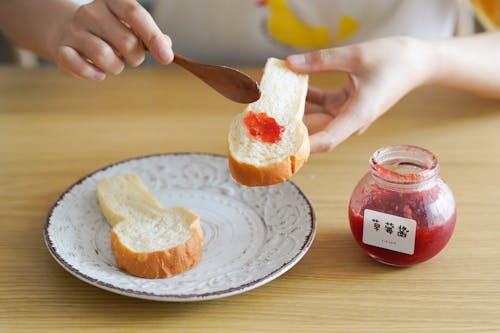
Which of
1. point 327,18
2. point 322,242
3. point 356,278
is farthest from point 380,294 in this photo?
point 327,18

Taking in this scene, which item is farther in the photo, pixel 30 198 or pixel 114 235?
pixel 30 198

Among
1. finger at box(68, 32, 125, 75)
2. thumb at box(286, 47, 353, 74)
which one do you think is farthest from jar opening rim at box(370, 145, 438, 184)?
finger at box(68, 32, 125, 75)

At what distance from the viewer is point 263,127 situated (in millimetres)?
1091

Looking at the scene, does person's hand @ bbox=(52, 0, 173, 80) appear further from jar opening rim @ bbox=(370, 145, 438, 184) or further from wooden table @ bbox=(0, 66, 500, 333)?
jar opening rim @ bbox=(370, 145, 438, 184)

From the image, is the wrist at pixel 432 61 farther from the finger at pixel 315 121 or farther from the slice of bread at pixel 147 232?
the slice of bread at pixel 147 232

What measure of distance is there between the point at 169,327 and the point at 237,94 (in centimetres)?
39

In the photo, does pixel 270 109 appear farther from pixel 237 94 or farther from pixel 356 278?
pixel 356 278

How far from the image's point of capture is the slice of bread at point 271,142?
1036mm

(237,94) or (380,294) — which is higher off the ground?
(237,94)

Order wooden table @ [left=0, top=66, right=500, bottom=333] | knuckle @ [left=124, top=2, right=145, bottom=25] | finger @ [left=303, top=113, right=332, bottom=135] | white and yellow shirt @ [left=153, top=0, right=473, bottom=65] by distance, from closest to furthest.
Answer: wooden table @ [left=0, top=66, right=500, bottom=333] < knuckle @ [left=124, top=2, right=145, bottom=25] < finger @ [left=303, top=113, right=332, bottom=135] < white and yellow shirt @ [left=153, top=0, right=473, bottom=65]

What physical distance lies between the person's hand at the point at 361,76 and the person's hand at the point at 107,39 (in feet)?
0.87

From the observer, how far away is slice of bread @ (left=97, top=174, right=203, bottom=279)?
98 centimetres

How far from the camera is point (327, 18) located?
5.90ft

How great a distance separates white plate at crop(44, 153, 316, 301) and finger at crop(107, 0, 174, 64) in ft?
0.80
